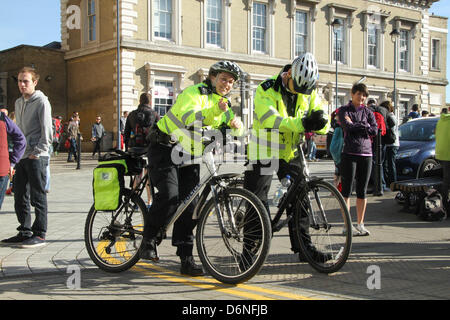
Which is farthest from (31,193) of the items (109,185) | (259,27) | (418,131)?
(259,27)

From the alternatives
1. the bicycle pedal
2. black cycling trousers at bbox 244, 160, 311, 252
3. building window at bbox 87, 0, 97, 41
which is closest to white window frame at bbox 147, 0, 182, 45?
building window at bbox 87, 0, 97, 41

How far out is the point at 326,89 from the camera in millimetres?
34094

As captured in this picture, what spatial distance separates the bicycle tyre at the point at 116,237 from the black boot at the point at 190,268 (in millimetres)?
438

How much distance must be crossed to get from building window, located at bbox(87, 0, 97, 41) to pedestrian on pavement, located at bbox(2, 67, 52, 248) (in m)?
22.6

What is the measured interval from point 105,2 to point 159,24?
9.28ft

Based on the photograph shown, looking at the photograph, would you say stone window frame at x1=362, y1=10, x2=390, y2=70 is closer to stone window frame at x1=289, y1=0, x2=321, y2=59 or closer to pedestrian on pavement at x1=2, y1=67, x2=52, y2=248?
stone window frame at x1=289, y1=0, x2=321, y2=59

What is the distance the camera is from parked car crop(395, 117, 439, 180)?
38.0 ft

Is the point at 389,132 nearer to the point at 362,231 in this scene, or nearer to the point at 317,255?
the point at 362,231

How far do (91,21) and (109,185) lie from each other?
25.0 metres

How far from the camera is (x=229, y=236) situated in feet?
15.4

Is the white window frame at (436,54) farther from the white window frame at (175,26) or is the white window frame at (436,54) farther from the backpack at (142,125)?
the backpack at (142,125)

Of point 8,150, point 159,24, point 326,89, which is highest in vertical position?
point 159,24

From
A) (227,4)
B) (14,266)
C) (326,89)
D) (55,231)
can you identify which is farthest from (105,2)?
(14,266)

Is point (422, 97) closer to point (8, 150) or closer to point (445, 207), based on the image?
point (445, 207)
